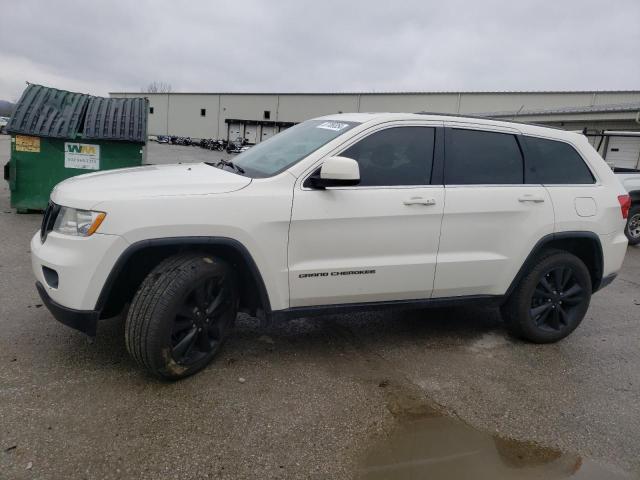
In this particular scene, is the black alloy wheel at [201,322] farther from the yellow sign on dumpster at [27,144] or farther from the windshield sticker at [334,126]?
the yellow sign on dumpster at [27,144]

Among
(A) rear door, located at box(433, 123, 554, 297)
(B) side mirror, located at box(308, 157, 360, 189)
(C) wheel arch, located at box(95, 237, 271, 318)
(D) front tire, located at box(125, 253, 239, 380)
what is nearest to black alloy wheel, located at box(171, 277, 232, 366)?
(D) front tire, located at box(125, 253, 239, 380)

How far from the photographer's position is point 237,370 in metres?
3.35

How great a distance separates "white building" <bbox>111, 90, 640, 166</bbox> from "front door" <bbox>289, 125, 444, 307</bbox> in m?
10.2

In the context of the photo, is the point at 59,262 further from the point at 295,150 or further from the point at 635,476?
the point at 635,476

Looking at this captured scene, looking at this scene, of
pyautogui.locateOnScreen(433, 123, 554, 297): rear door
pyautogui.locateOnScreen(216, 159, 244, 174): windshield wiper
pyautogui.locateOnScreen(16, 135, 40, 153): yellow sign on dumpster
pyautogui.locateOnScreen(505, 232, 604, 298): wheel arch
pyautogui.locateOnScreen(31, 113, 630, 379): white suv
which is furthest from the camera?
pyautogui.locateOnScreen(16, 135, 40, 153): yellow sign on dumpster

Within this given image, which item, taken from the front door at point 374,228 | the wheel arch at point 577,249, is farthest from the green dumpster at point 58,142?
the wheel arch at point 577,249

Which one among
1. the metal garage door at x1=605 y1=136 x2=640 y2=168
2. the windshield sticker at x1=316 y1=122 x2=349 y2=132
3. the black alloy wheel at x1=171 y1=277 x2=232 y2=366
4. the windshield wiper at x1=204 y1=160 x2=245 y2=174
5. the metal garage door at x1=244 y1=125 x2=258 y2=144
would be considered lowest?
the black alloy wheel at x1=171 y1=277 x2=232 y2=366

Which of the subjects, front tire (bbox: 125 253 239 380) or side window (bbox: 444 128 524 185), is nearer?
front tire (bbox: 125 253 239 380)

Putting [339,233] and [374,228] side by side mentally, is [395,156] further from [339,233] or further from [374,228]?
[339,233]

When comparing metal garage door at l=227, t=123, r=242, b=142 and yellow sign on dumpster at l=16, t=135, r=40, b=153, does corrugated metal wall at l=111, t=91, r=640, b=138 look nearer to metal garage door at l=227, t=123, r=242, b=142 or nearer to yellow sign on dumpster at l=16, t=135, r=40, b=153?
metal garage door at l=227, t=123, r=242, b=142

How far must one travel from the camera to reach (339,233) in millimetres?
3264

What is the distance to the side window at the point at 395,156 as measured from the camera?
3.44m

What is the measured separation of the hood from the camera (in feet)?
9.30

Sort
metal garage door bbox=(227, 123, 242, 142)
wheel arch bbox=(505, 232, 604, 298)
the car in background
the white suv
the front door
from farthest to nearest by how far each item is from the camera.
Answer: metal garage door bbox=(227, 123, 242, 142)
the car in background
wheel arch bbox=(505, 232, 604, 298)
the front door
the white suv
